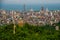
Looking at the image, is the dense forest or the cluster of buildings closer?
the dense forest

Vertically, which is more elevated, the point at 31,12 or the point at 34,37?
the point at 31,12

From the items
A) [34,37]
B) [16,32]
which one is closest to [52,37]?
[34,37]

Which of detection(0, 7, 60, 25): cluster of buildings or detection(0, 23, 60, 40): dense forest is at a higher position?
detection(0, 7, 60, 25): cluster of buildings

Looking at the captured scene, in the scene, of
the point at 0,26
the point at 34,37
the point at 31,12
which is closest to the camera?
the point at 34,37

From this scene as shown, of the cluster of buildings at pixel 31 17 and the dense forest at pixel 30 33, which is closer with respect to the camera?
the dense forest at pixel 30 33

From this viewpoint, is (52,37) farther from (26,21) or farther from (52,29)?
(26,21)
